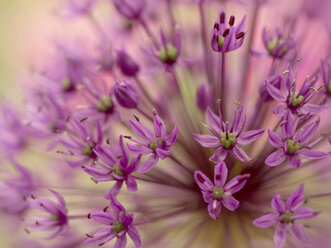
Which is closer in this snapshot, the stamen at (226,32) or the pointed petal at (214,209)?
the pointed petal at (214,209)

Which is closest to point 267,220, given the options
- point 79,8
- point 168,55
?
point 168,55

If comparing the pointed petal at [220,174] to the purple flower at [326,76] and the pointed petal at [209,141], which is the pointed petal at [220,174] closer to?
the pointed petal at [209,141]

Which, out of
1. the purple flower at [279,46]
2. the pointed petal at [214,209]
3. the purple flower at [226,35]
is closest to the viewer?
the pointed petal at [214,209]

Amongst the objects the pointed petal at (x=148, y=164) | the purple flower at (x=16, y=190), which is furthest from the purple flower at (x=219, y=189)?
the purple flower at (x=16, y=190)

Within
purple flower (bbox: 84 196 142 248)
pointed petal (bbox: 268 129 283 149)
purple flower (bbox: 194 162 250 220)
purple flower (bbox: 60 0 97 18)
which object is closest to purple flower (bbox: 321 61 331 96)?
pointed petal (bbox: 268 129 283 149)

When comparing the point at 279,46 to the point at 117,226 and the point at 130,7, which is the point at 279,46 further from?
the point at 117,226

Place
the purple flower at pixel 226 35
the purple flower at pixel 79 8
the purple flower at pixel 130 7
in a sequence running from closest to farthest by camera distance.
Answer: the purple flower at pixel 226 35, the purple flower at pixel 130 7, the purple flower at pixel 79 8

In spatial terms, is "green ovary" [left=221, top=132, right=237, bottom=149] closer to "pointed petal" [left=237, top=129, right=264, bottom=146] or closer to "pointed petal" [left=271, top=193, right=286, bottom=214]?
"pointed petal" [left=237, top=129, right=264, bottom=146]

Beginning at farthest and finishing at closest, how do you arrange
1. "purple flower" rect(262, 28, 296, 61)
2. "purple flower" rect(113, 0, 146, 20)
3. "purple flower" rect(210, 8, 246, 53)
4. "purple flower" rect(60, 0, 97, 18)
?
"purple flower" rect(60, 0, 97, 18) < "purple flower" rect(113, 0, 146, 20) < "purple flower" rect(262, 28, 296, 61) < "purple flower" rect(210, 8, 246, 53)

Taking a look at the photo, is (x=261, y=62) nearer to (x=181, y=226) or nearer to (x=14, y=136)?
(x=181, y=226)
